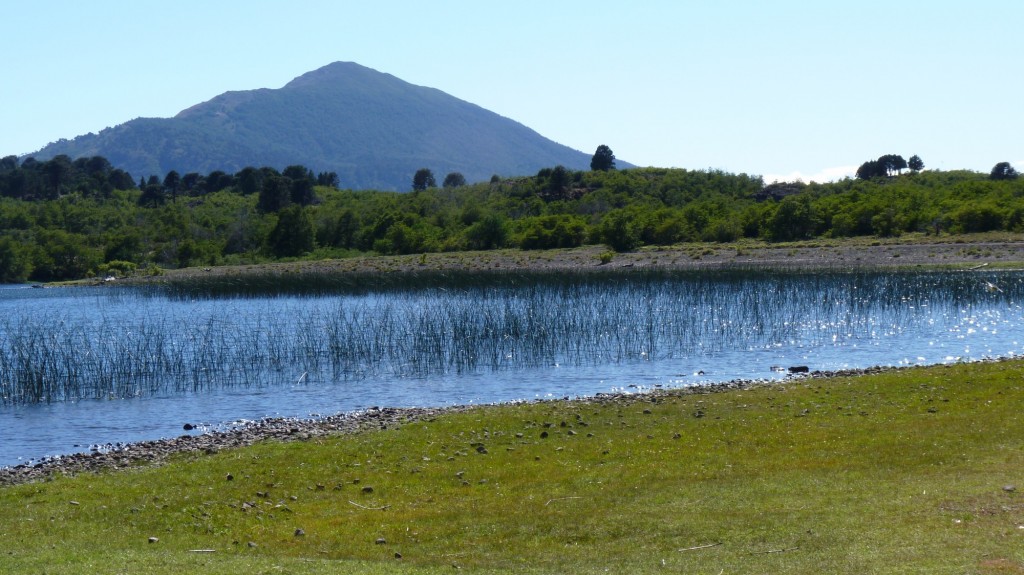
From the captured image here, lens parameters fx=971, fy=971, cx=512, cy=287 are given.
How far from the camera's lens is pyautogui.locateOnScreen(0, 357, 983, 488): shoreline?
616 inches

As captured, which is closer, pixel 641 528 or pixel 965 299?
pixel 641 528

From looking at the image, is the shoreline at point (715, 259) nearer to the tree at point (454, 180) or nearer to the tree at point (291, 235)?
the tree at point (291, 235)

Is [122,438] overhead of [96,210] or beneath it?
beneath

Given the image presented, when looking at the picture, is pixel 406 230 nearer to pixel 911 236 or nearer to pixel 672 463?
pixel 911 236

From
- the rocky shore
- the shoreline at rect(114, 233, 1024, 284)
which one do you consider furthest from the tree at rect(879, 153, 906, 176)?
the rocky shore

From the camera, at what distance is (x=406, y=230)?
322 ft

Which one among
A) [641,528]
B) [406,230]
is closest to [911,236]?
[406,230]

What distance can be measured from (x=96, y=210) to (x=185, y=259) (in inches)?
1335

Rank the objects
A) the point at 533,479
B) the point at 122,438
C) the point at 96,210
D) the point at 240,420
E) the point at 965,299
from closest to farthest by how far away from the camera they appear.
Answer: the point at 533,479
the point at 122,438
the point at 240,420
the point at 965,299
the point at 96,210

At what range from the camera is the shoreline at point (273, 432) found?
15.7 m

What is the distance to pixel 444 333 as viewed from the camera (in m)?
31.7

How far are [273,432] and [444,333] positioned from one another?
1379 centimetres

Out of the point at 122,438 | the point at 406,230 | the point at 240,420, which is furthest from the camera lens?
the point at 406,230

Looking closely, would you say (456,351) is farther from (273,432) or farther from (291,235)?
(291,235)
